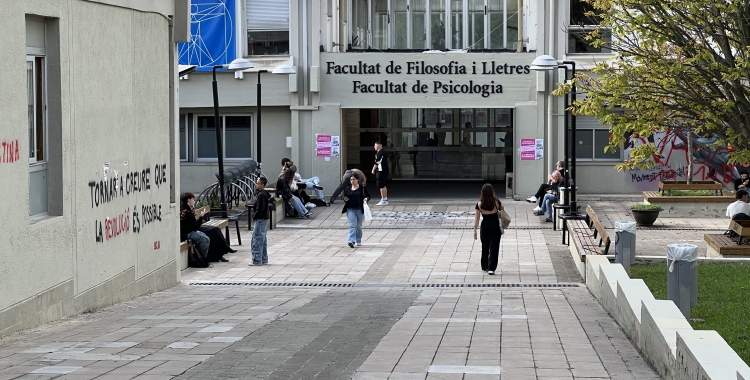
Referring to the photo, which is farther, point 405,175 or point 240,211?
point 405,175

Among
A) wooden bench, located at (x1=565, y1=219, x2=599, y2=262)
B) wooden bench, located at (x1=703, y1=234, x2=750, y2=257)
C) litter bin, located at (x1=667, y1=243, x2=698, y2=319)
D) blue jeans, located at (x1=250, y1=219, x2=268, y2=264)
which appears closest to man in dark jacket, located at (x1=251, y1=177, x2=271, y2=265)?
blue jeans, located at (x1=250, y1=219, x2=268, y2=264)

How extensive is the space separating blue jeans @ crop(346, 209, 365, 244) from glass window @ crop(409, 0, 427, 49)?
41.3ft

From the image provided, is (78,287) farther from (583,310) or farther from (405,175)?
(405,175)

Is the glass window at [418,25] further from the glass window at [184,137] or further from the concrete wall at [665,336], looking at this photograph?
the concrete wall at [665,336]

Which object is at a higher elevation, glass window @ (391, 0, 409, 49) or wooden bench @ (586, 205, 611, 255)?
glass window @ (391, 0, 409, 49)

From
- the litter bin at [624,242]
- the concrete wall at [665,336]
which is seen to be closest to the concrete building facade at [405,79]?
the litter bin at [624,242]

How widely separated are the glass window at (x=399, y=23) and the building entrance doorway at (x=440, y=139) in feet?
8.07

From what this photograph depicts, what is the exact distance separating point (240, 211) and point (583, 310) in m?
13.8

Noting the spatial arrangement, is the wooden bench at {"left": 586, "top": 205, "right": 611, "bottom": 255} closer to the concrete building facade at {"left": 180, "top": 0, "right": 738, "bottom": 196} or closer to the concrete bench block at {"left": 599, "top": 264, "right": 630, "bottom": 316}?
the concrete bench block at {"left": 599, "top": 264, "right": 630, "bottom": 316}

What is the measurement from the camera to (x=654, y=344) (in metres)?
8.88

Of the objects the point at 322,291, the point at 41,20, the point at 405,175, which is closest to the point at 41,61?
the point at 41,20

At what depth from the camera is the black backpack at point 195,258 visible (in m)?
18.7

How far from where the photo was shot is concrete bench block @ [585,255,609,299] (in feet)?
46.8

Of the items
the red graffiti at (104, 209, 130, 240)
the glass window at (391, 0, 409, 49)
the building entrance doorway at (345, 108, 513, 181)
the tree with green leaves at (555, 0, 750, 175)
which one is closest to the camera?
the red graffiti at (104, 209, 130, 240)
